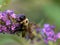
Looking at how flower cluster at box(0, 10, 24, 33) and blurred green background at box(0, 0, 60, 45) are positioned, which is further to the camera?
blurred green background at box(0, 0, 60, 45)

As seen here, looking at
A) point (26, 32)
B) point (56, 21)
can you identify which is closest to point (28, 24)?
point (26, 32)

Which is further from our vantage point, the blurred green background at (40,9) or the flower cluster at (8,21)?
the blurred green background at (40,9)

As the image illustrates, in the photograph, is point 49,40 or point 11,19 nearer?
point 11,19

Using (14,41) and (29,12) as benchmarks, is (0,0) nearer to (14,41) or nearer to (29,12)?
(14,41)

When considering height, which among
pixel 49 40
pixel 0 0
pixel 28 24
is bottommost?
pixel 49 40

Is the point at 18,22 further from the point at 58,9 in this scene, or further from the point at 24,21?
the point at 58,9

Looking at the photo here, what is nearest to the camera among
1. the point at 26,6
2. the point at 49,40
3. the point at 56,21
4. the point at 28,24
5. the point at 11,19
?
the point at 11,19

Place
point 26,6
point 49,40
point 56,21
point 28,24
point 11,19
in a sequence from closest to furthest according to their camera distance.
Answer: point 11,19, point 28,24, point 49,40, point 56,21, point 26,6

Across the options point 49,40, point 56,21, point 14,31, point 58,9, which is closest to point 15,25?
point 14,31

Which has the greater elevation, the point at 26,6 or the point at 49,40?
the point at 26,6

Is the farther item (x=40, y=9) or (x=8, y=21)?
(x=40, y=9)
